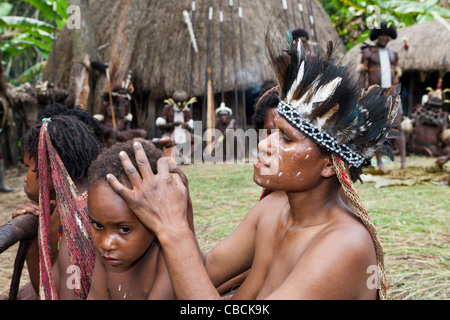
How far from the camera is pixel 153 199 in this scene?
1.22m

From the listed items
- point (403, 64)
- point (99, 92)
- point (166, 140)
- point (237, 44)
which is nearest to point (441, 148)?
point (403, 64)

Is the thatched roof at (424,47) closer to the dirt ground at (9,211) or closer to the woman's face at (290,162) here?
the dirt ground at (9,211)

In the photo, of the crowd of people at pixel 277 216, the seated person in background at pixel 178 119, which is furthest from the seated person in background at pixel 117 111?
the crowd of people at pixel 277 216

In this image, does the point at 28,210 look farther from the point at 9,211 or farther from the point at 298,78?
the point at 9,211

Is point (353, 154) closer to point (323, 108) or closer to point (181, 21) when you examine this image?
point (323, 108)

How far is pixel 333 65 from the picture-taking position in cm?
122

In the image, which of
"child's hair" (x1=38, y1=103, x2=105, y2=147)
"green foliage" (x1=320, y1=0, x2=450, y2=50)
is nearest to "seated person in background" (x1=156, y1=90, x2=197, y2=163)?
"green foliage" (x1=320, y1=0, x2=450, y2=50)

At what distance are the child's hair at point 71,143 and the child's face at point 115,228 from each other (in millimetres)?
589

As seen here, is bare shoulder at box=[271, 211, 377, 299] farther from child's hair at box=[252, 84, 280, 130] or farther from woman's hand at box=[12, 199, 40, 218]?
child's hair at box=[252, 84, 280, 130]

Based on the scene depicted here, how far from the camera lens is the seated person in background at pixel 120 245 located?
1.38 metres

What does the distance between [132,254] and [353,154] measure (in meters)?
0.79

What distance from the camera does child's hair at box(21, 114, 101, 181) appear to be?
1928 mm

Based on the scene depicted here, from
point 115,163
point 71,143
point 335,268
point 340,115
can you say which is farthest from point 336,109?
point 71,143

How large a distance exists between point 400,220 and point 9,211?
454 centimetres
